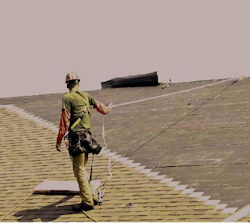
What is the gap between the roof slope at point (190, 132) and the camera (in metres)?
13.4

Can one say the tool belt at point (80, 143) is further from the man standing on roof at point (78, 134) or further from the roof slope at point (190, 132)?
the roof slope at point (190, 132)

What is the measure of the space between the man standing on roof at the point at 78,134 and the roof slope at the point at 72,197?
0.38 m

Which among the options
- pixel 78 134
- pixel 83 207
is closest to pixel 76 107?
pixel 78 134

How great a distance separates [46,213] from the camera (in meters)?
12.9

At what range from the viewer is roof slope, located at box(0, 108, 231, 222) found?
471 inches

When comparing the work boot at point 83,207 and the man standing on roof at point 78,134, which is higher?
the man standing on roof at point 78,134

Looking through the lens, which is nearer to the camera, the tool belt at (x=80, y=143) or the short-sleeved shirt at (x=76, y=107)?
the tool belt at (x=80, y=143)

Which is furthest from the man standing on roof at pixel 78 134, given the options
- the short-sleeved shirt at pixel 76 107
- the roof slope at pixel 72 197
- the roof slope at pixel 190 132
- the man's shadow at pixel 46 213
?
the roof slope at pixel 190 132

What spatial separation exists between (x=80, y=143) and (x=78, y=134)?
0.18m

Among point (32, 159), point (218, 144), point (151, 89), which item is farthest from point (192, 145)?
point (151, 89)

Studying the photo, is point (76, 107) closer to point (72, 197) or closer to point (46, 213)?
point (72, 197)

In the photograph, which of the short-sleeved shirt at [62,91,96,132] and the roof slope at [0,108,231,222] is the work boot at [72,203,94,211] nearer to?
the roof slope at [0,108,231,222]

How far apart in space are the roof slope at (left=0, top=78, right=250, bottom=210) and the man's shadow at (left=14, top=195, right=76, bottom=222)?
2.42m

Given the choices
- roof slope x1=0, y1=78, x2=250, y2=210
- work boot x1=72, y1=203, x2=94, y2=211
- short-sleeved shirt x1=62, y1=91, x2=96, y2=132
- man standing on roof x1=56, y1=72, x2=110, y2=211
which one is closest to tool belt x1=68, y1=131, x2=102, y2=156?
man standing on roof x1=56, y1=72, x2=110, y2=211
